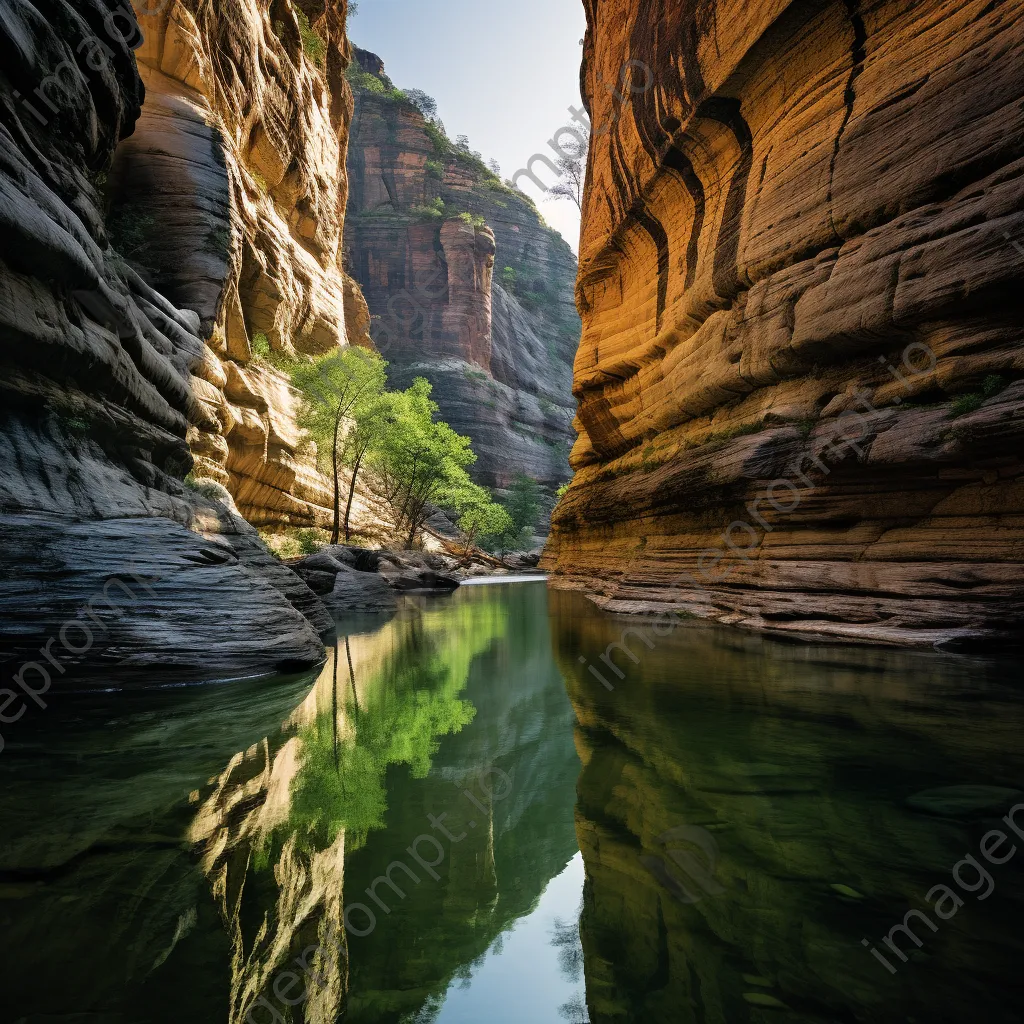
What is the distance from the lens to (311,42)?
3238 cm

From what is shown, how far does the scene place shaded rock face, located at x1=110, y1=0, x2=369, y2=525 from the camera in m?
19.8

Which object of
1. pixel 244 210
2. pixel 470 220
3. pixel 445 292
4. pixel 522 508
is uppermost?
pixel 470 220

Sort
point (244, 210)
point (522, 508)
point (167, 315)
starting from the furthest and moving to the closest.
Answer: point (522, 508)
point (244, 210)
point (167, 315)

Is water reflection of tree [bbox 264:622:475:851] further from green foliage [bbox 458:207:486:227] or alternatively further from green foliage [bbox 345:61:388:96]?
green foliage [bbox 345:61:388:96]

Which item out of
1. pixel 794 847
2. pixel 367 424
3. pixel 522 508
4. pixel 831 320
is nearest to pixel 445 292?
pixel 522 508

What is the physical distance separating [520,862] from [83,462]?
8.23 meters

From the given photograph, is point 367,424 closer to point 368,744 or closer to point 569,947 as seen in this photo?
point 368,744

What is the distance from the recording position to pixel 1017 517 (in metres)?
7.68

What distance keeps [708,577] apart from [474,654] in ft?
19.1

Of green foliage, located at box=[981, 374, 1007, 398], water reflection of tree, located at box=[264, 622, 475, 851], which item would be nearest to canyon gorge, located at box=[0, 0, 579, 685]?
water reflection of tree, located at box=[264, 622, 475, 851]

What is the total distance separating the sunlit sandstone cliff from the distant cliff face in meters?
46.2

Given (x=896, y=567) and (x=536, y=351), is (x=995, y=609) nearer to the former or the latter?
(x=896, y=567)

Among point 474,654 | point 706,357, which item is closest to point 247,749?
point 474,654

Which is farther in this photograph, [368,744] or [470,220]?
[470,220]
